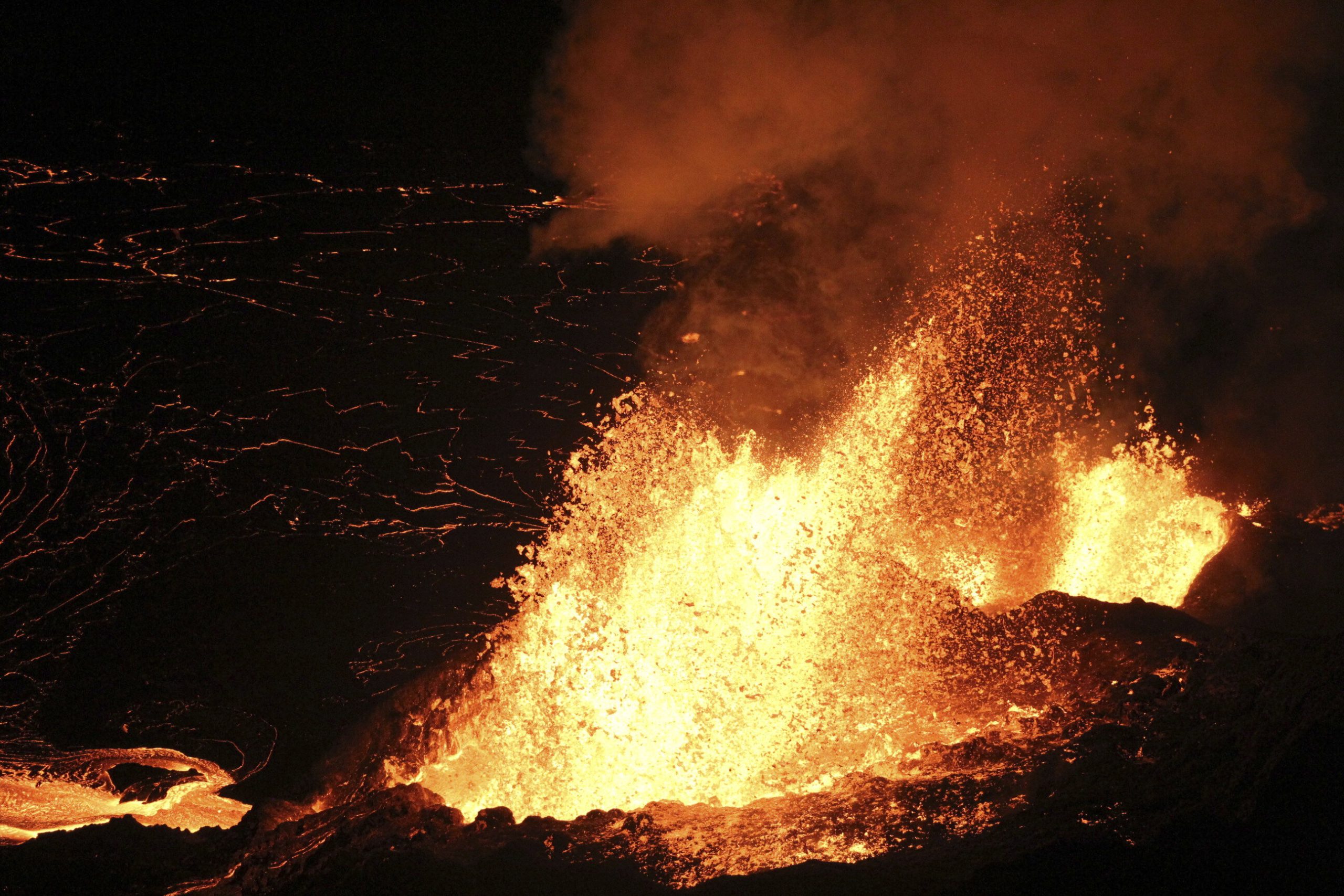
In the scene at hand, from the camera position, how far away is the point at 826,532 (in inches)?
372

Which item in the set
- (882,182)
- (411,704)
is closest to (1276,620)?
(882,182)

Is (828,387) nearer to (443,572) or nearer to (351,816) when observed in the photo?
(443,572)

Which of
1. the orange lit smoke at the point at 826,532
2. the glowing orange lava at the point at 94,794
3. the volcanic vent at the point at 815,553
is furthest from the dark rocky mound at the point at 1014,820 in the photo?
the glowing orange lava at the point at 94,794

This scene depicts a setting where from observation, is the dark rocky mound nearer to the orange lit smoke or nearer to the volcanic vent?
the volcanic vent

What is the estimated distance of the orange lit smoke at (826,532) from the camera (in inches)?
347

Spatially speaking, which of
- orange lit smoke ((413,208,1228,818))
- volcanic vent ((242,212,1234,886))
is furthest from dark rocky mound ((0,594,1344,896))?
orange lit smoke ((413,208,1228,818))

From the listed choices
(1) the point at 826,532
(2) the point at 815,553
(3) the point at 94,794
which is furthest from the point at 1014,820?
(3) the point at 94,794

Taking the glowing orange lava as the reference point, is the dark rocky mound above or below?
below

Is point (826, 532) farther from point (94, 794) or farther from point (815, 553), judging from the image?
point (94, 794)

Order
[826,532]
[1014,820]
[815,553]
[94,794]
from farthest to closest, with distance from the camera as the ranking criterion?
1. [94,794]
2. [826,532]
3. [815,553]
4. [1014,820]

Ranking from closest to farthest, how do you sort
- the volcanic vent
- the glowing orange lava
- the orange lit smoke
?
1. the volcanic vent
2. the orange lit smoke
3. the glowing orange lava

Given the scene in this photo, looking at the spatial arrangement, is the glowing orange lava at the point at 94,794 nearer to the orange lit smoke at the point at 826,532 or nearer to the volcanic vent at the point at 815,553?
the volcanic vent at the point at 815,553

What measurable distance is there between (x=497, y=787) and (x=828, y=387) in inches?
254

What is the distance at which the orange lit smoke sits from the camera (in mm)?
8805
